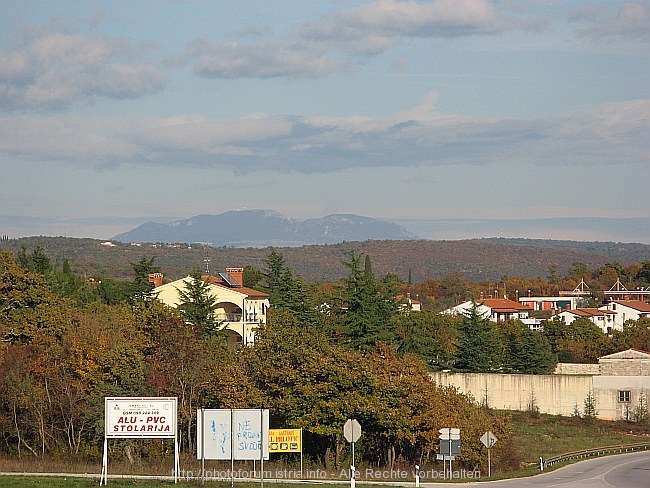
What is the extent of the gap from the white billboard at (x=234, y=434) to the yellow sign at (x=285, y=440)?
657cm

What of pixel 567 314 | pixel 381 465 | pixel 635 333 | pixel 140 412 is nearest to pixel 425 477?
pixel 381 465

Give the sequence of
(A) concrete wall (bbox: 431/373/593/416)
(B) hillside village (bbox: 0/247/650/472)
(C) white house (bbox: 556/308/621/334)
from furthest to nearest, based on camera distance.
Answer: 1. (C) white house (bbox: 556/308/621/334)
2. (A) concrete wall (bbox: 431/373/593/416)
3. (B) hillside village (bbox: 0/247/650/472)

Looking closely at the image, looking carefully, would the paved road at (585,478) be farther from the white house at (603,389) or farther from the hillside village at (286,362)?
the white house at (603,389)

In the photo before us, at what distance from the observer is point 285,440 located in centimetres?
4238

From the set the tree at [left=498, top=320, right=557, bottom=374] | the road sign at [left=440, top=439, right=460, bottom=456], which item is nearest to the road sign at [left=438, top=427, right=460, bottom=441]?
the road sign at [left=440, top=439, right=460, bottom=456]

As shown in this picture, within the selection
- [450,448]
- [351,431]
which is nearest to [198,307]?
[450,448]

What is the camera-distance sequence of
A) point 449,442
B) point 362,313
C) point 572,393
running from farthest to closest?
point 572,393
point 362,313
point 449,442

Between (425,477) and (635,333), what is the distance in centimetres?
6082

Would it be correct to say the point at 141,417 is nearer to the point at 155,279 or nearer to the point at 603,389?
the point at 603,389

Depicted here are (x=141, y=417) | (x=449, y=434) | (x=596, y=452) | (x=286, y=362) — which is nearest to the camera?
(x=141, y=417)

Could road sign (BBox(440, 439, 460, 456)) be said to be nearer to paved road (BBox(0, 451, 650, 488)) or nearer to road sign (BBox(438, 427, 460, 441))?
road sign (BBox(438, 427, 460, 441))

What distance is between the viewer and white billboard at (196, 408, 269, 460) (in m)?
35.4

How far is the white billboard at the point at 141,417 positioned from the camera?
37188mm

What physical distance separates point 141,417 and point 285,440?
Result: 7354 mm
